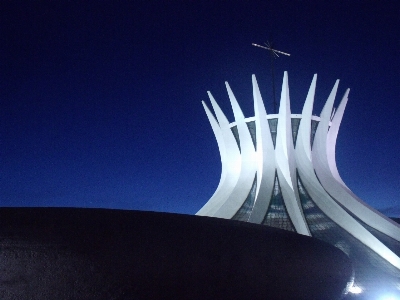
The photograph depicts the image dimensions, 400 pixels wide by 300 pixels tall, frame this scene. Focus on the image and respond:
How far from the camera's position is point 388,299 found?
43.7 ft

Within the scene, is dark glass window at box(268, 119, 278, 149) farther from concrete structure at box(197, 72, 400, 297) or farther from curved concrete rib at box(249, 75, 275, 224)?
curved concrete rib at box(249, 75, 275, 224)

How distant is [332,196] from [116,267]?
698 inches

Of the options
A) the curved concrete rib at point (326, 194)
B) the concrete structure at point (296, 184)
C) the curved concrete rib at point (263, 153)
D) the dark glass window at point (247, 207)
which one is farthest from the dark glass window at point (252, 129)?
the curved concrete rib at point (326, 194)

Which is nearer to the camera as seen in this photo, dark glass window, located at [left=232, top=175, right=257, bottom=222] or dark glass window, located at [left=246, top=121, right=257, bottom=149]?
dark glass window, located at [left=232, top=175, right=257, bottom=222]

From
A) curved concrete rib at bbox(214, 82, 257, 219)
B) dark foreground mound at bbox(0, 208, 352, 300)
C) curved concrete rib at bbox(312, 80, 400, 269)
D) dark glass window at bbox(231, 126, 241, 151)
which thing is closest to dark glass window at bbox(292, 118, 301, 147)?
curved concrete rib at bbox(312, 80, 400, 269)

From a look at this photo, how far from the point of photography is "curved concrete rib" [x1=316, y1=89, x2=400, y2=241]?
57.1 ft

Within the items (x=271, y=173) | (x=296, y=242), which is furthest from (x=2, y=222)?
(x=271, y=173)

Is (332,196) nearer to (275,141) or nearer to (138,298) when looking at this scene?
(275,141)

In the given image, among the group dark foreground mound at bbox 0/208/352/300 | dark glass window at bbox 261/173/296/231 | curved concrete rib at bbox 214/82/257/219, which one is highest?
curved concrete rib at bbox 214/82/257/219

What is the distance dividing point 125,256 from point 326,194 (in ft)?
55.9

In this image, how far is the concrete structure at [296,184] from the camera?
1652cm

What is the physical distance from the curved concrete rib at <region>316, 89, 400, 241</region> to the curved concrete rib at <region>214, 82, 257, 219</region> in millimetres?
3732

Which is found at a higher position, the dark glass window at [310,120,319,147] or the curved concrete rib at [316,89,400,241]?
the dark glass window at [310,120,319,147]

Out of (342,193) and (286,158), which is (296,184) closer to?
(286,158)
